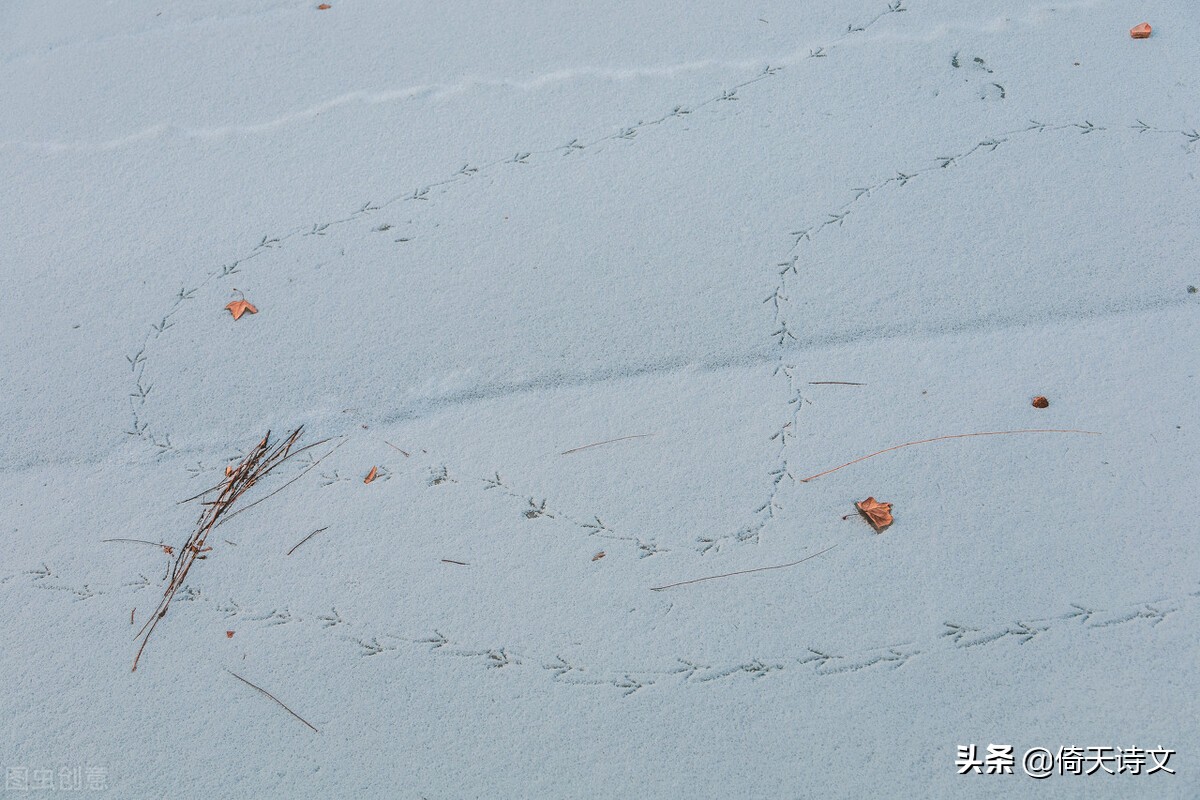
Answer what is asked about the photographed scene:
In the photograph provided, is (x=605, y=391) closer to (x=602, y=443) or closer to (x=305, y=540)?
(x=602, y=443)

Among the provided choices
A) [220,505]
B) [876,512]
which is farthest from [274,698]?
[876,512]

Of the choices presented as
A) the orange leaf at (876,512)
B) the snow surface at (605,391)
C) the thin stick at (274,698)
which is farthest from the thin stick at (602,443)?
the thin stick at (274,698)

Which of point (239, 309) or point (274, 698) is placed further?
point (239, 309)

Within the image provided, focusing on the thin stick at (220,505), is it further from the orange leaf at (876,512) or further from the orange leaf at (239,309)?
the orange leaf at (876,512)

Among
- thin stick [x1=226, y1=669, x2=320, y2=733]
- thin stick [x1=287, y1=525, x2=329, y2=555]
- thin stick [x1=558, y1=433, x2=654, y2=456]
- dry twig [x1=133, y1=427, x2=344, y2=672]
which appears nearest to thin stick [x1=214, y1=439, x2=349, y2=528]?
Answer: dry twig [x1=133, y1=427, x2=344, y2=672]

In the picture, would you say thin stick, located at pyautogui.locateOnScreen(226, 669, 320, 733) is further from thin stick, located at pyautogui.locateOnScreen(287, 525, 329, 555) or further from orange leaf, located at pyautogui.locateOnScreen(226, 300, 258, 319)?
orange leaf, located at pyautogui.locateOnScreen(226, 300, 258, 319)

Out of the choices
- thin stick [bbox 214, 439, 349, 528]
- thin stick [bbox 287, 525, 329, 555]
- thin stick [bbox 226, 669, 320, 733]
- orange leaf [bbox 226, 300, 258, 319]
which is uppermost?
orange leaf [bbox 226, 300, 258, 319]

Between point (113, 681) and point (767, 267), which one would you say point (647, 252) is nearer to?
point (767, 267)
